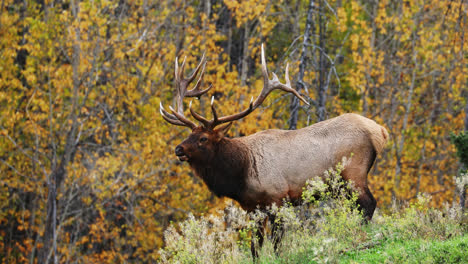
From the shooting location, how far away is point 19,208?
21031 mm

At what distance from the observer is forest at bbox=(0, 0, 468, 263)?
17859 millimetres

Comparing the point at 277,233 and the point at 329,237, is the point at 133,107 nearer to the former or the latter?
the point at 277,233

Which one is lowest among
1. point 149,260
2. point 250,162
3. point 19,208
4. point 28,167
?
point 149,260

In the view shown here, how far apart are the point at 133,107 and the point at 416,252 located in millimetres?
14984

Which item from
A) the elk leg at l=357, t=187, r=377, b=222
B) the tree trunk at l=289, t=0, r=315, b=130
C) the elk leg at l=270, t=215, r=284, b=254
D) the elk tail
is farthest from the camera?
the tree trunk at l=289, t=0, r=315, b=130

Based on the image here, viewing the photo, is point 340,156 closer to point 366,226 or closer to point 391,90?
point 366,226

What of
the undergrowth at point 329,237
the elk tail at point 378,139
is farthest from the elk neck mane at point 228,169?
the elk tail at point 378,139

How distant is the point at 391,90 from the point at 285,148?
1565 cm

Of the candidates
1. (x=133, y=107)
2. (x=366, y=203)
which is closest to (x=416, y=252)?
(x=366, y=203)

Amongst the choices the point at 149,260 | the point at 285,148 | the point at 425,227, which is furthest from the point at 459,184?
the point at 149,260

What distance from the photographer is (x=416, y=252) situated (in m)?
6.36

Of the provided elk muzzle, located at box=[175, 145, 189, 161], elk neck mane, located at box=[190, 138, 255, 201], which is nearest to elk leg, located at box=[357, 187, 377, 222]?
elk neck mane, located at box=[190, 138, 255, 201]

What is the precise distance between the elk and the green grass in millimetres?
1591

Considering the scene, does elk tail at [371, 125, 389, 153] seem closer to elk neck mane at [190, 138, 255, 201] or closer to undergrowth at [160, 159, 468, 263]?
undergrowth at [160, 159, 468, 263]
